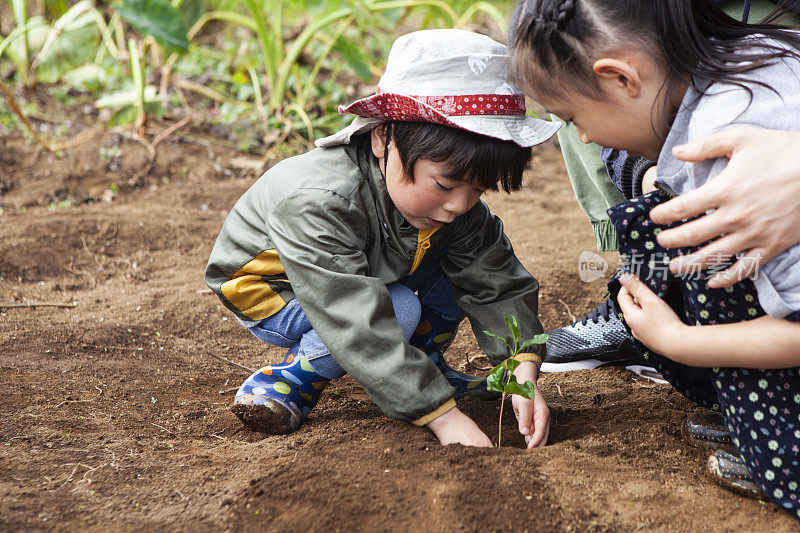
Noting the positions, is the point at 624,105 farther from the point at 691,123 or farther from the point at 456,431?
the point at 456,431

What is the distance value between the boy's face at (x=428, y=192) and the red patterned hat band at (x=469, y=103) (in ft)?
0.40

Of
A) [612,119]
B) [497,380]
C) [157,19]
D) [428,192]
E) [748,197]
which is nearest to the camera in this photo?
[748,197]

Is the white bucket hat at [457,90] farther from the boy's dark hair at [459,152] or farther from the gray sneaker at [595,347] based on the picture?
the gray sneaker at [595,347]

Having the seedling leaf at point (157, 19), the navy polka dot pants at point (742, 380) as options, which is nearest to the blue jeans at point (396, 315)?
the navy polka dot pants at point (742, 380)

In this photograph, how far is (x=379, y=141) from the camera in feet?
5.68

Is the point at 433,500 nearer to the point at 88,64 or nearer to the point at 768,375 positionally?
the point at 768,375

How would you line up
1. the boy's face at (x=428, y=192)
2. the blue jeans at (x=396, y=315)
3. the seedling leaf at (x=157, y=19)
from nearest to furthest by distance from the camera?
the boy's face at (x=428, y=192) < the blue jeans at (x=396, y=315) < the seedling leaf at (x=157, y=19)

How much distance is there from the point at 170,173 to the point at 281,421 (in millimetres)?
2651

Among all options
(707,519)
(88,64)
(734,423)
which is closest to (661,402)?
(734,423)

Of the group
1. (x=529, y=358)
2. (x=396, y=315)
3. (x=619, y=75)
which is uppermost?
(x=619, y=75)

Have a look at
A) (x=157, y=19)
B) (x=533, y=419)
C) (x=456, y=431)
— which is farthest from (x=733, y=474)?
(x=157, y=19)

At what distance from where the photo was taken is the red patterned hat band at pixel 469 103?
159cm

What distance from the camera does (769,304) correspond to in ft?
3.91

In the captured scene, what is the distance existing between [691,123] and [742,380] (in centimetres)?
48
